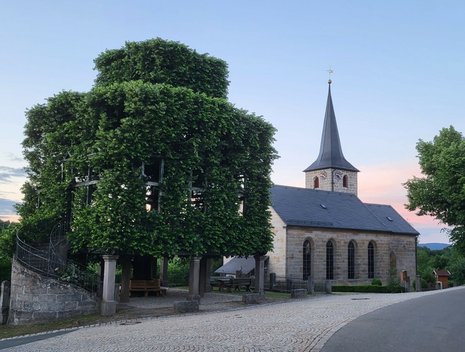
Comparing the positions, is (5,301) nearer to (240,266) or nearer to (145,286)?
(145,286)

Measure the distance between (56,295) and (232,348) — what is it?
39.6 ft

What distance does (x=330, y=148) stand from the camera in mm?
65000

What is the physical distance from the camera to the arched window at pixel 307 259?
42.8 m

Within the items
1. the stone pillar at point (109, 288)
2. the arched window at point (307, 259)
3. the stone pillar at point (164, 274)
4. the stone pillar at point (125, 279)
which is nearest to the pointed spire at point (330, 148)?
the arched window at point (307, 259)

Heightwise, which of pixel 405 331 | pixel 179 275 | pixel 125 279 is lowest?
pixel 179 275

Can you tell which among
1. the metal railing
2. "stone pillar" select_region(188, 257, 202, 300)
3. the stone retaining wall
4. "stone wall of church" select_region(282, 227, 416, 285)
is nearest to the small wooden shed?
"stone wall of church" select_region(282, 227, 416, 285)

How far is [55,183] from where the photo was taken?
27.6m

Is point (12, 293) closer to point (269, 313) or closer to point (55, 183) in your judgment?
point (55, 183)

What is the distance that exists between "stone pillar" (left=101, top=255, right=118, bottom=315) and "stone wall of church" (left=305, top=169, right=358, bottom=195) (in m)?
43.7

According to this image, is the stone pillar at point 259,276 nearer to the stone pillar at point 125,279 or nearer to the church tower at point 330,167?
the stone pillar at point 125,279

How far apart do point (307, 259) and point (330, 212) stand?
20.9 feet

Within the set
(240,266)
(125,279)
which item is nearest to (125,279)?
(125,279)

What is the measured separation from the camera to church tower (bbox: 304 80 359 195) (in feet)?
208

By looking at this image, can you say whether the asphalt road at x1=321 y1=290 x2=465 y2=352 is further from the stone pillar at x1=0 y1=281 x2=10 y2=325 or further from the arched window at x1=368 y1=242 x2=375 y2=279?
the arched window at x1=368 y1=242 x2=375 y2=279
